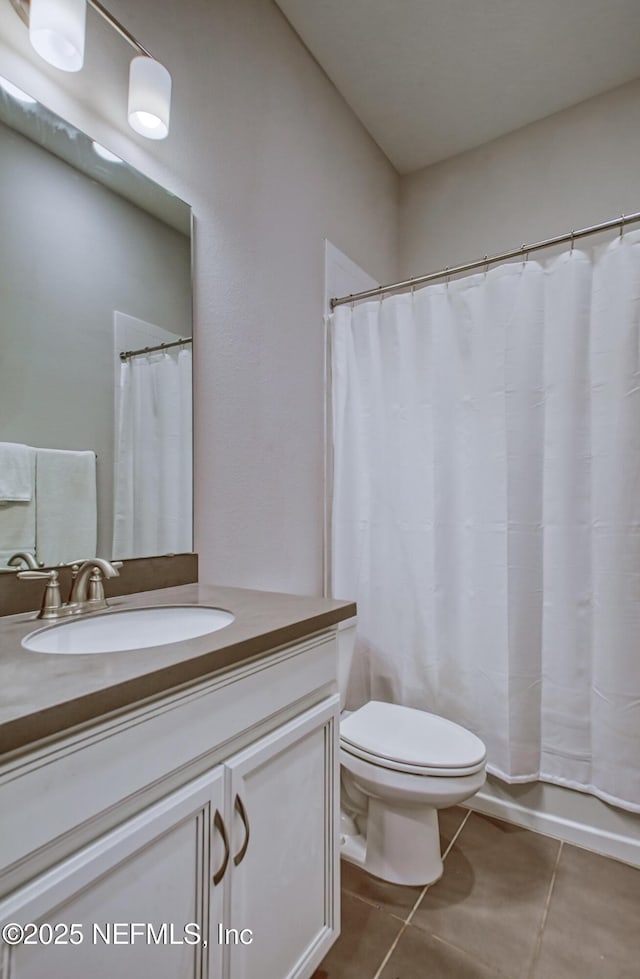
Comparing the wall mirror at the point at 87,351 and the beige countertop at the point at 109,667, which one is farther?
the wall mirror at the point at 87,351

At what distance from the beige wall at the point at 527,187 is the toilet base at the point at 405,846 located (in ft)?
7.67

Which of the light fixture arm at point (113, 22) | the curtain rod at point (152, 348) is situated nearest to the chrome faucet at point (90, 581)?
the curtain rod at point (152, 348)

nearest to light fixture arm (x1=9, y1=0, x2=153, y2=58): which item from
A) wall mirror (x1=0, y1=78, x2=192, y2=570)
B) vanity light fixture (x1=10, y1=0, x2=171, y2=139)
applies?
vanity light fixture (x1=10, y1=0, x2=171, y2=139)

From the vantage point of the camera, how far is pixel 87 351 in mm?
1136

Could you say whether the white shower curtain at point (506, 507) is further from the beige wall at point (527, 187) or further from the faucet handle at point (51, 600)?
the faucet handle at point (51, 600)

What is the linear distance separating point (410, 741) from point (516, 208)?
2307 millimetres

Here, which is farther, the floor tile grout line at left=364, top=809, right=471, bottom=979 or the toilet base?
the toilet base

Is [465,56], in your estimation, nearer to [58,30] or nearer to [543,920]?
[58,30]

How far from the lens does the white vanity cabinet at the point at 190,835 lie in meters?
0.55

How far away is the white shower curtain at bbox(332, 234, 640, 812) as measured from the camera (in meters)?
1.51

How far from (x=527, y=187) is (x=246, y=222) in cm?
146

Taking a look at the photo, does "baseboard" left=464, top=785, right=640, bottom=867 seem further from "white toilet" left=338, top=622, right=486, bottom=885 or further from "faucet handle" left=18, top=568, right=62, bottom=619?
"faucet handle" left=18, top=568, right=62, bottom=619

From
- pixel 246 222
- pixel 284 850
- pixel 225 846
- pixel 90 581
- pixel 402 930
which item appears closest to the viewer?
pixel 225 846

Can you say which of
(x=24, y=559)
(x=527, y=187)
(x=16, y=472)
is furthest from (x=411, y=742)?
(x=527, y=187)
